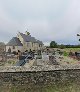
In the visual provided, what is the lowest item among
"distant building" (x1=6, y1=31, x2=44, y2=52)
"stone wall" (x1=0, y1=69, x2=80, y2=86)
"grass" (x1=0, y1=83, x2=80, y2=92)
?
"grass" (x1=0, y1=83, x2=80, y2=92)

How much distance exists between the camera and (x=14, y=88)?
15.3m

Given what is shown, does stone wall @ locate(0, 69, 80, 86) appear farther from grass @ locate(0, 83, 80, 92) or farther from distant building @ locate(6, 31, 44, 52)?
distant building @ locate(6, 31, 44, 52)

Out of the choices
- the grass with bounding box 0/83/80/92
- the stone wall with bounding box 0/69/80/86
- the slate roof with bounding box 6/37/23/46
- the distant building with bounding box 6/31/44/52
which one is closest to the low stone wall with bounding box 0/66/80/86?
the stone wall with bounding box 0/69/80/86

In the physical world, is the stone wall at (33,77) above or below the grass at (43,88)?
above

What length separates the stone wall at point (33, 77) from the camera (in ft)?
50.9

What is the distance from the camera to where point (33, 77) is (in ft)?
51.2

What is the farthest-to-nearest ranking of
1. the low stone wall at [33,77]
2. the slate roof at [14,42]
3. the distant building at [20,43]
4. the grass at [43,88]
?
the slate roof at [14,42] → the distant building at [20,43] → the low stone wall at [33,77] → the grass at [43,88]

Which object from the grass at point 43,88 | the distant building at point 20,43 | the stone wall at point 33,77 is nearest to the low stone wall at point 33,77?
the stone wall at point 33,77

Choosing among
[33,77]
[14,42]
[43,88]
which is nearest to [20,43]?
[14,42]

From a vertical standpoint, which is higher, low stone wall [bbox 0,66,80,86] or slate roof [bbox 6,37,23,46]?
slate roof [bbox 6,37,23,46]

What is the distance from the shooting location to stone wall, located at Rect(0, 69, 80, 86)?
15508 millimetres

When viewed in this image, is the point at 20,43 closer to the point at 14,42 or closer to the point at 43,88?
the point at 14,42

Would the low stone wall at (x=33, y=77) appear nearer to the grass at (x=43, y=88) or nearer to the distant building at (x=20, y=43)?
the grass at (x=43, y=88)

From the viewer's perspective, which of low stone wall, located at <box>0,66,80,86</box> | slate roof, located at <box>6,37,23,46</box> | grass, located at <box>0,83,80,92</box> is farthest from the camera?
slate roof, located at <box>6,37,23,46</box>
